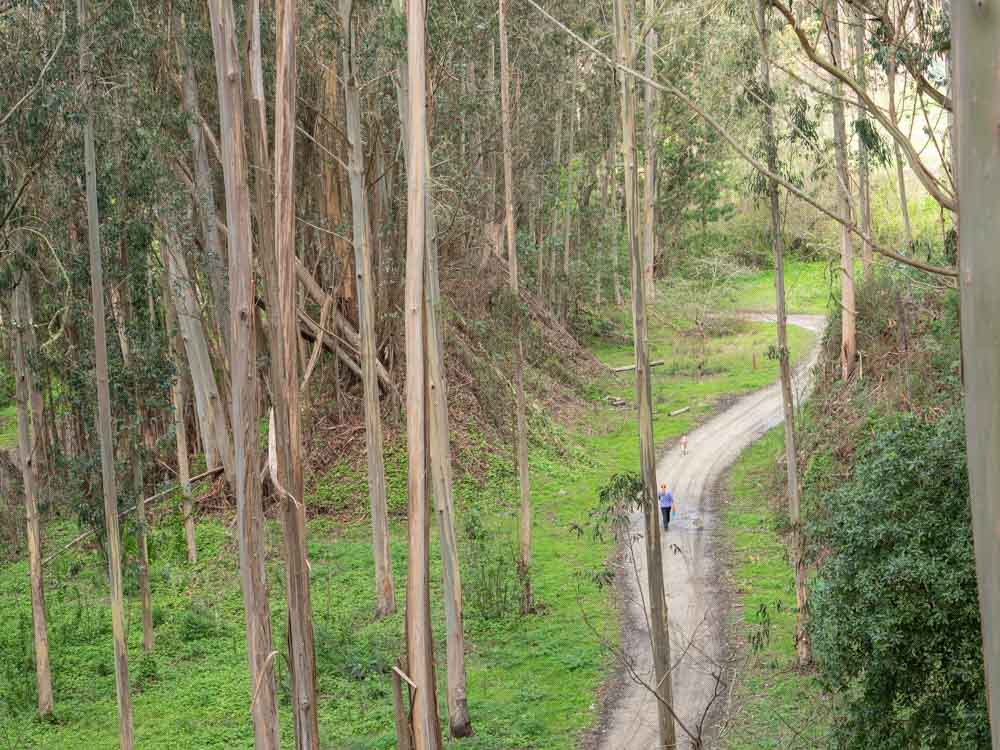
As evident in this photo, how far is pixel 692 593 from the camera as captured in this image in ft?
57.4

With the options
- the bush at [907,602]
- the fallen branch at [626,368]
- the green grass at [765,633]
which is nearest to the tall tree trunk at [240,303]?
the bush at [907,602]

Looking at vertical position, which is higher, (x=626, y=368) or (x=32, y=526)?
(x=626, y=368)

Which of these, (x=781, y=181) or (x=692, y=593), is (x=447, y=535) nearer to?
(x=781, y=181)

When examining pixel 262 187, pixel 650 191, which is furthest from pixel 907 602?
pixel 650 191

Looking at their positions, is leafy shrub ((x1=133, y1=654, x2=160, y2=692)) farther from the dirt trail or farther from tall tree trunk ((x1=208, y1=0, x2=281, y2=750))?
tall tree trunk ((x1=208, y1=0, x2=281, y2=750))

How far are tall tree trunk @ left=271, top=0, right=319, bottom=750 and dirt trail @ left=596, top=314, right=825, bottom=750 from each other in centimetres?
631

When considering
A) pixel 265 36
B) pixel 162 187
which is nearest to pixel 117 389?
pixel 162 187

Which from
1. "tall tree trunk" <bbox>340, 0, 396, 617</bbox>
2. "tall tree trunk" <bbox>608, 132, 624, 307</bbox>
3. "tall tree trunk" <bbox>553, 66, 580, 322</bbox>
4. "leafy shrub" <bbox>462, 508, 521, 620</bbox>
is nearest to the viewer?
"tall tree trunk" <bbox>340, 0, 396, 617</bbox>

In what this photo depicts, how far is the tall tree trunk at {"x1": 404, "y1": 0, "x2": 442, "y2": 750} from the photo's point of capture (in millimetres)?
2221

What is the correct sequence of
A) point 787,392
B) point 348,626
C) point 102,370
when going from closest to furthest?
point 102,370 < point 787,392 < point 348,626

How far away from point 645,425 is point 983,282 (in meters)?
8.12

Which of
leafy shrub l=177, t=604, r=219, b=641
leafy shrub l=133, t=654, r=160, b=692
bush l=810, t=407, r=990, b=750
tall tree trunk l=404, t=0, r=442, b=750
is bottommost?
leafy shrub l=133, t=654, r=160, b=692

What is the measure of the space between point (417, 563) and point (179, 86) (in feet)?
60.8

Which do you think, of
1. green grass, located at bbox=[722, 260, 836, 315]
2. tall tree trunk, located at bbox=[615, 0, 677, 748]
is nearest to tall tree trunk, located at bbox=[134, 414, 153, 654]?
tall tree trunk, located at bbox=[615, 0, 677, 748]
